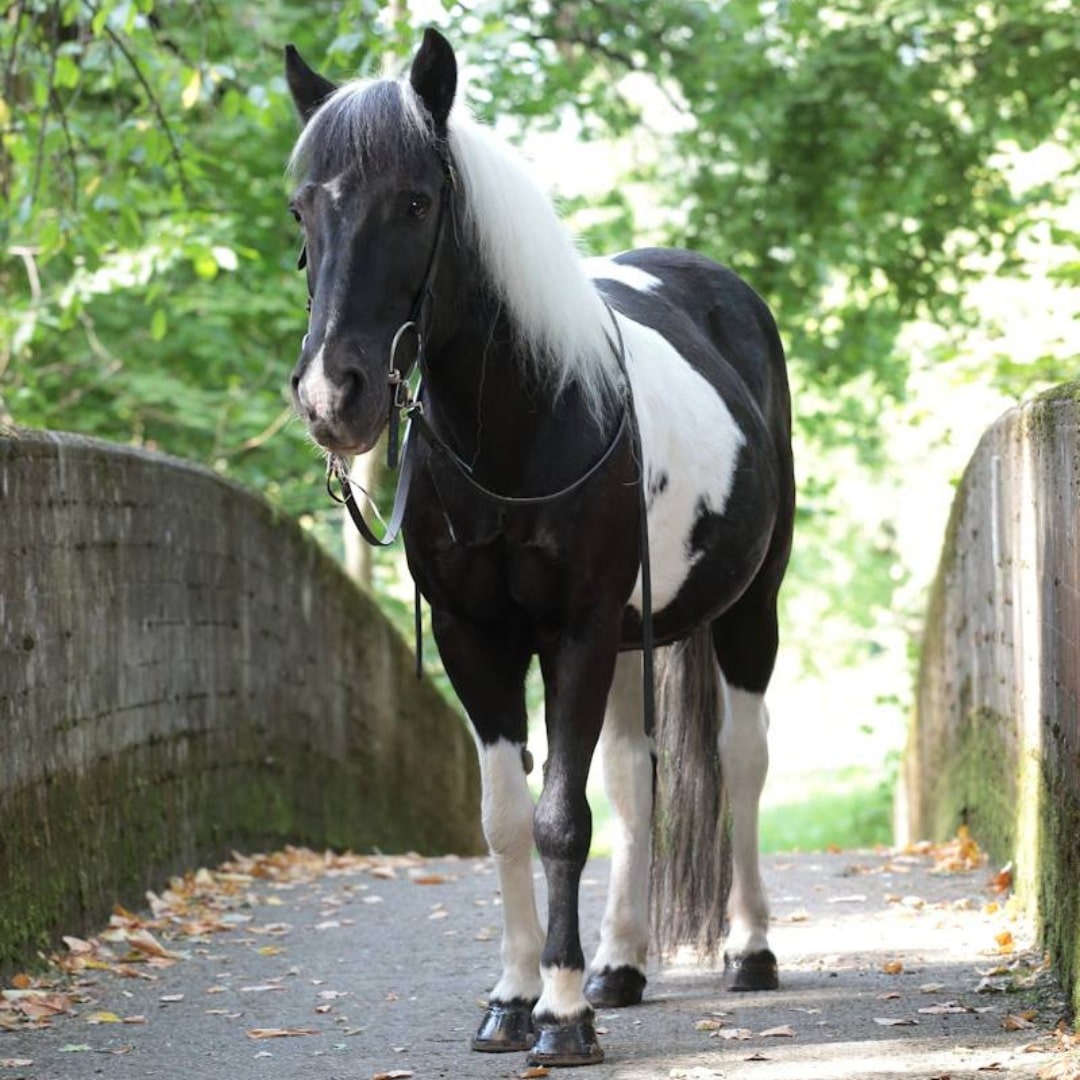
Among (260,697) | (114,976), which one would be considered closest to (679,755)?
(114,976)

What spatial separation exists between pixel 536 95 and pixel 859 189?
9.12 ft

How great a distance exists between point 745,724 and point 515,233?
81.2 inches

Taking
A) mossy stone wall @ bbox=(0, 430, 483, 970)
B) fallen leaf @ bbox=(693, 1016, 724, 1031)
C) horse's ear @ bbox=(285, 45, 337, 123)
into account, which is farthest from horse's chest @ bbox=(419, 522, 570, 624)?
mossy stone wall @ bbox=(0, 430, 483, 970)

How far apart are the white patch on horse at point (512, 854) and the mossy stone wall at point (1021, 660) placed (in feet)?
4.36

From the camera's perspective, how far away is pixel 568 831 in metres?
4.28

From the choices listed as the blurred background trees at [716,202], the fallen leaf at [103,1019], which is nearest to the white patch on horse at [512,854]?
the fallen leaf at [103,1019]

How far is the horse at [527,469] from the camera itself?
12.7 feet

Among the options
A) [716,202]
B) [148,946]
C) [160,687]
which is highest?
[716,202]

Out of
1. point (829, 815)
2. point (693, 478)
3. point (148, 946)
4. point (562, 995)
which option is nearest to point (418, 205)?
point (693, 478)

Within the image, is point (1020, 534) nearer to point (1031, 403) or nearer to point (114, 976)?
point (1031, 403)

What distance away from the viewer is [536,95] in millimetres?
14688

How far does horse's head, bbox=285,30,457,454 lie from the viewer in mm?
3691

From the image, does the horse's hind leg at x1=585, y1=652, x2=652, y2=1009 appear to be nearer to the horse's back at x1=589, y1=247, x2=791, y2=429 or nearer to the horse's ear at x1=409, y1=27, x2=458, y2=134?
the horse's back at x1=589, y1=247, x2=791, y2=429

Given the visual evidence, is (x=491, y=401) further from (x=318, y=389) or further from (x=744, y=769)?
(x=744, y=769)
